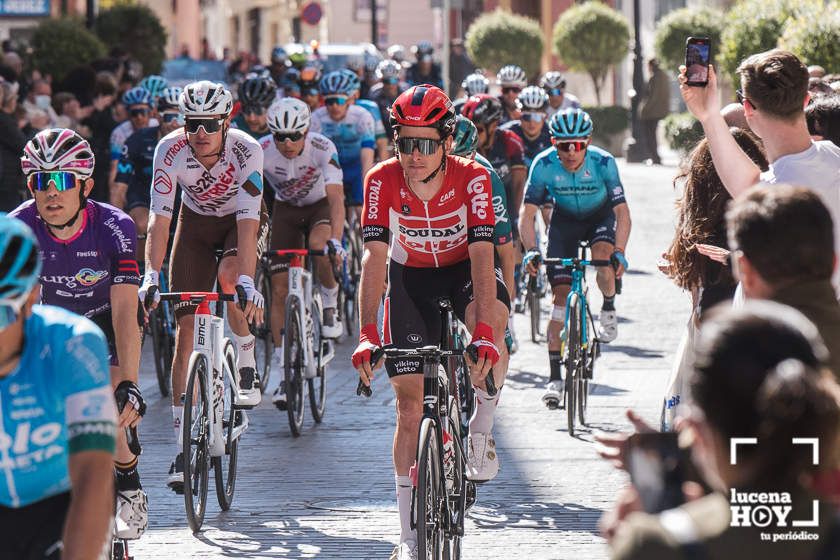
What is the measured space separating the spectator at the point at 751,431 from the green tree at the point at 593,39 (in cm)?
4053

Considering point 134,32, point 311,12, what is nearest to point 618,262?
point 134,32

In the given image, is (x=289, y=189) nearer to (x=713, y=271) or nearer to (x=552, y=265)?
(x=552, y=265)

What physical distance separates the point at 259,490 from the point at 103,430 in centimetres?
513

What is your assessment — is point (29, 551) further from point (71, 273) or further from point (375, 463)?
point (375, 463)

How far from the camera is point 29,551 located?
156 inches

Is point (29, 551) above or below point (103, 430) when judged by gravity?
below

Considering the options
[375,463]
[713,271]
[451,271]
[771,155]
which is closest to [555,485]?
[375,463]

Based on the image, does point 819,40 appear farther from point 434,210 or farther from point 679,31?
point 679,31

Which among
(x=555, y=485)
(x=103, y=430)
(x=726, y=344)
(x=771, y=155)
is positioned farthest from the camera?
(x=555, y=485)

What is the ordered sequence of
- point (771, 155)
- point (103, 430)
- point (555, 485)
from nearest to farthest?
point (103, 430), point (771, 155), point (555, 485)

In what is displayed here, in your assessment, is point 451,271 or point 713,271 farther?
point 451,271

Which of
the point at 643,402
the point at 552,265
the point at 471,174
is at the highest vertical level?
the point at 471,174

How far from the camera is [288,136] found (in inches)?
465

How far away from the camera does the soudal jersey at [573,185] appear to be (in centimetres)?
1176
